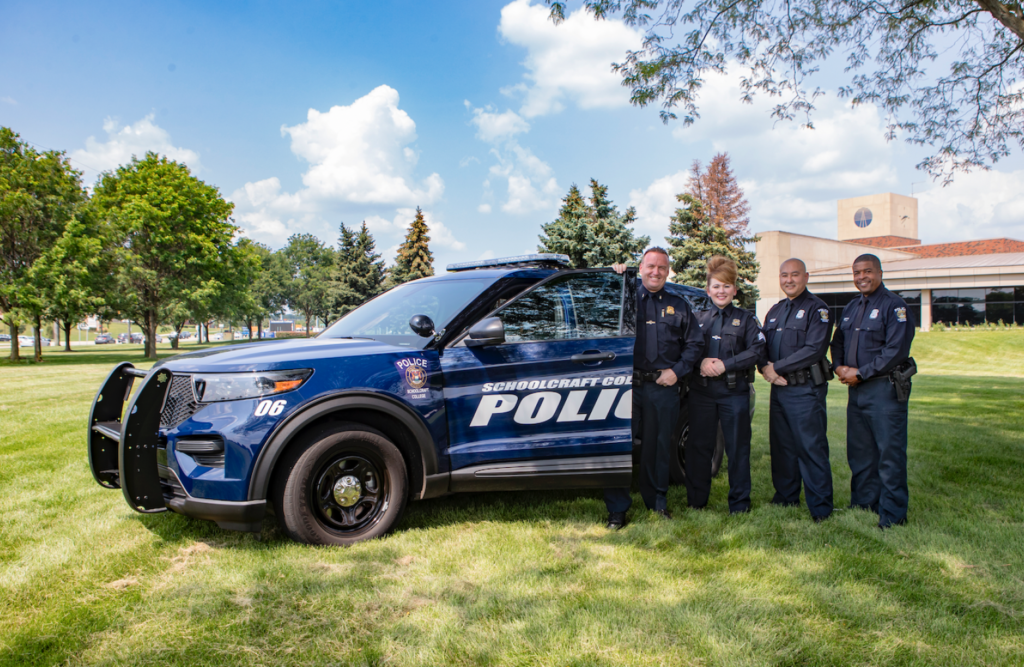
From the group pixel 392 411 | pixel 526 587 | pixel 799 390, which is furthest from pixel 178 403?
pixel 799 390

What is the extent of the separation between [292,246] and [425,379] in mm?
76505

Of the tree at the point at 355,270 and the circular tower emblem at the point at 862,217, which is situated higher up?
the circular tower emblem at the point at 862,217

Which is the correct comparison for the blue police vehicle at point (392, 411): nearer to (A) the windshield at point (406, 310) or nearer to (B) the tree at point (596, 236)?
(A) the windshield at point (406, 310)

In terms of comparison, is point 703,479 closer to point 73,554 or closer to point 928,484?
point 928,484

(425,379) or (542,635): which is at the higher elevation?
(425,379)

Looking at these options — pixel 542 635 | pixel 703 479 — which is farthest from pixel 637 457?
pixel 542 635

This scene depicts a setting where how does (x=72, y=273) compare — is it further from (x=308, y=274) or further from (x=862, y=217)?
(x=862, y=217)

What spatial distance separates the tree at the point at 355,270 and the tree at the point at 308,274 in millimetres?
13429

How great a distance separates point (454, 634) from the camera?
9.20ft

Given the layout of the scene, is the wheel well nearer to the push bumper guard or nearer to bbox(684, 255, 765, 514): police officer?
the push bumper guard

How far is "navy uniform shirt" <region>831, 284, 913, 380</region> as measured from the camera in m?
4.14

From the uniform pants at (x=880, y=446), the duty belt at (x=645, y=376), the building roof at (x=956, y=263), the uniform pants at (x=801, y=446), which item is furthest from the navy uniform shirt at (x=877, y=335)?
the building roof at (x=956, y=263)

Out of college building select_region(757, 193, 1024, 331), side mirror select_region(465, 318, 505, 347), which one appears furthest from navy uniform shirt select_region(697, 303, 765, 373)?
college building select_region(757, 193, 1024, 331)

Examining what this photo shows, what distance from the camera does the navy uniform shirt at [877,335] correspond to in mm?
4141
